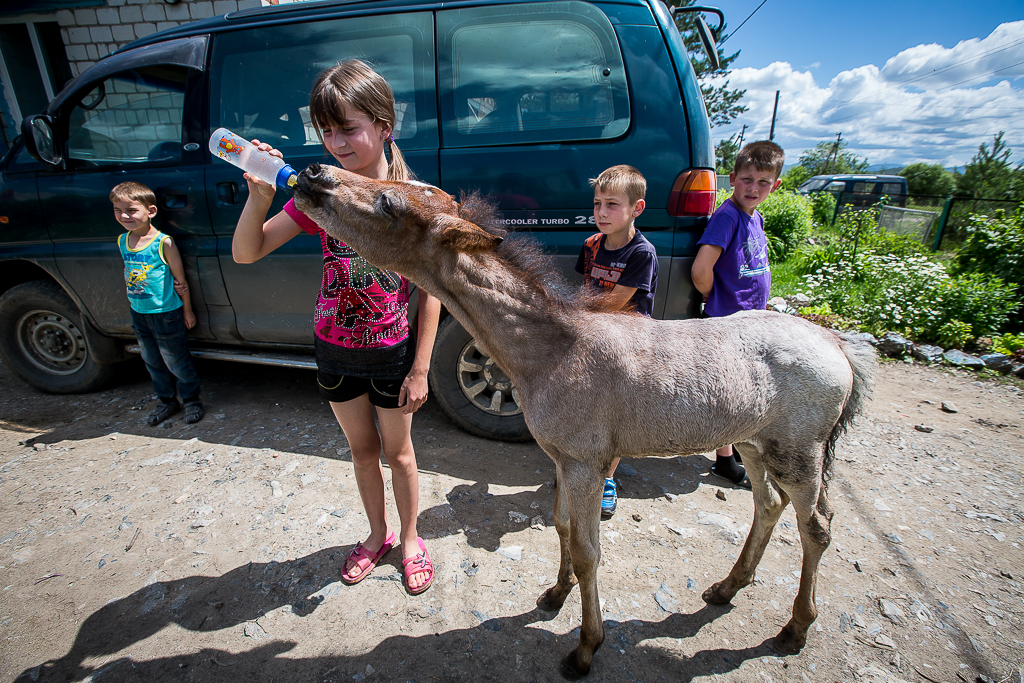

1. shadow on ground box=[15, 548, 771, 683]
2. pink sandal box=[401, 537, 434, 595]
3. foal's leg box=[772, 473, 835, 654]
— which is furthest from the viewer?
pink sandal box=[401, 537, 434, 595]

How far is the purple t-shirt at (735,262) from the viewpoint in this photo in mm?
2797

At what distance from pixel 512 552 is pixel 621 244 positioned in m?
1.90

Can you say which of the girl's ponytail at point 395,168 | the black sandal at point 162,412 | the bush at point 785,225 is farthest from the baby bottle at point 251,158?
the bush at point 785,225

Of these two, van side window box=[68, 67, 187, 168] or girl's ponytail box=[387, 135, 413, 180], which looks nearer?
girl's ponytail box=[387, 135, 413, 180]

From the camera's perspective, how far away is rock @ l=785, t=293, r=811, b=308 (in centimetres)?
672

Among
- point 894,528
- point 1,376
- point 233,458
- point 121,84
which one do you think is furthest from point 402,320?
point 1,376

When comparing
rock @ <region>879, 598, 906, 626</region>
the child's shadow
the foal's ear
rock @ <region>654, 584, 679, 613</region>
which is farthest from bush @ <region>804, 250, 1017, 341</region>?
the child's shadow

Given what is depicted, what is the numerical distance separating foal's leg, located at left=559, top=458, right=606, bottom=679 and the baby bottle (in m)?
1.62

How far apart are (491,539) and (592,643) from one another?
2.91 ft

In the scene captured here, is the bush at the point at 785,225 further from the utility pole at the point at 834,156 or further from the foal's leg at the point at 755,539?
the utility pole at the point at 834,156

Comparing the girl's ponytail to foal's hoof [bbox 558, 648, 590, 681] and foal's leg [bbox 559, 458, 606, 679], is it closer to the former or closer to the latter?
foal's leg [bbox 559, 458, 606, 679]

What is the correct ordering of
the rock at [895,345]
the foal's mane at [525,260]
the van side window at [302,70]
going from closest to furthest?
the foal's mane at [525,260] → the van side window at [302,70] → the rock at [895,345]

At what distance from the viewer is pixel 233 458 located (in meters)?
3.44

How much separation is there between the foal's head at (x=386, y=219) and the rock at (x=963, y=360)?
6.33 m
